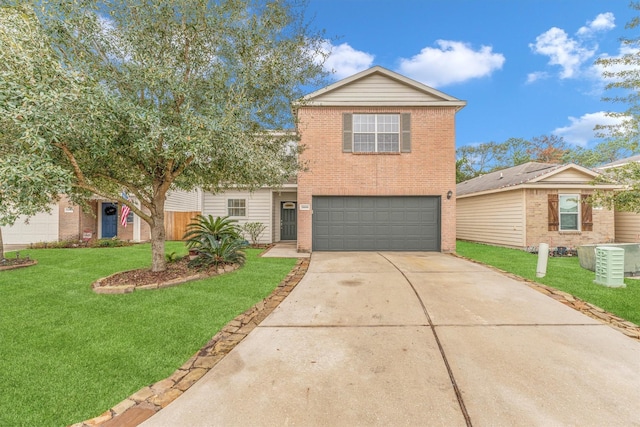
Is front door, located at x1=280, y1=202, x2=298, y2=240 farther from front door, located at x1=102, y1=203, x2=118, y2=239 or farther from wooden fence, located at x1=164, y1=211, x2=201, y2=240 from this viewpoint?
front door, located at x1=102, y1=203, x2=118, y2=239

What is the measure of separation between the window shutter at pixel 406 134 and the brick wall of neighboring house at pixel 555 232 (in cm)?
552

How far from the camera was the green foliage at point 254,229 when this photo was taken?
41.1 ft

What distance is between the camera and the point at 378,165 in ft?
33.1

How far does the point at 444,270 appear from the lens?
6.90 metres

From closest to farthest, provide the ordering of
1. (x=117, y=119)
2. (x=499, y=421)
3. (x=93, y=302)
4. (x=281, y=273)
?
(x=499, y=421), (x=117, y=119), (x=93, y=302), (x=281, y=273)

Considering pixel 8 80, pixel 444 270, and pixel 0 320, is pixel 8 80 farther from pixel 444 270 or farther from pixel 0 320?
pixel 444 270

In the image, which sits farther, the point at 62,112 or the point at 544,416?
the point at 62,112

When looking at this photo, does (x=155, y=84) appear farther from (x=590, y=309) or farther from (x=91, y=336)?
(x=590, y=309)

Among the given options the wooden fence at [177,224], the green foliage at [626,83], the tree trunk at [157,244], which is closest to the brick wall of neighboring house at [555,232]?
the green foliage at [626,83]

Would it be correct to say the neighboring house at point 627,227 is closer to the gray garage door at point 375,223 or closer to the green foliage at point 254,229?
the gray garage door at point 375,223

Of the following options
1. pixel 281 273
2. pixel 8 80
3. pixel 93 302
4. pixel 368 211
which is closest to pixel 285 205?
pixel 368 211

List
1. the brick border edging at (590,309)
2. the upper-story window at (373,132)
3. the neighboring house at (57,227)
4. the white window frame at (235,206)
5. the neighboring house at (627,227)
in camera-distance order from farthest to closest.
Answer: the white window frame at (235,206)
the neighboring house at (57,227)
the neighboring house at (627,227)
the upper-story window at (373,132)
the brick border edging at (590,309)

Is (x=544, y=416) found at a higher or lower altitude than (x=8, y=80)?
lower

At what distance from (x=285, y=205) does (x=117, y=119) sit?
967 cm
